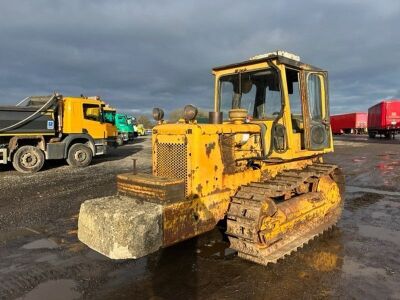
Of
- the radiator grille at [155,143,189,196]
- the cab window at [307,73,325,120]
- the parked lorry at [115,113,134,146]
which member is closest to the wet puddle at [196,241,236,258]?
the radiator grille at [155,143,189,196]

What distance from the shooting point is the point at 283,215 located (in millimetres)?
5391

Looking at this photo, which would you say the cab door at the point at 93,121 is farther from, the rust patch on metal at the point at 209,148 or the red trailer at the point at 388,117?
the red trailer at the point at 388,117

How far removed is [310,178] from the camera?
6.43m

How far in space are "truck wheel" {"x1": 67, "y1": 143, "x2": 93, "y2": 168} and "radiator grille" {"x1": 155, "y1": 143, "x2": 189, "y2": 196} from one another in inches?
444

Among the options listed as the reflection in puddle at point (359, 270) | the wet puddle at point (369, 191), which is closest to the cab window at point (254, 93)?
the reflection in puddle at point (359, 270)

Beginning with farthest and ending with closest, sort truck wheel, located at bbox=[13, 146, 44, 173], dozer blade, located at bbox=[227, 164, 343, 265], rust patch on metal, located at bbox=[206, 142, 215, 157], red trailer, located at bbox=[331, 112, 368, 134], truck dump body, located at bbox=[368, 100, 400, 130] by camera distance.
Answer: red trailer, located at bbox=[331, 112, 368, 134] < truck dump body, located at bbox=[368, 100, 400, 130] < truck wheel, located at bbox=[13, 146, 44, 173] < rust patch on metal, located at bbox=[206, 142, 215, 157] < dozer blade, located at bbox=[227, 164, 343, 265]

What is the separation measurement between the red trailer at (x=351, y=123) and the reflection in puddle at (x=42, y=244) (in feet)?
174

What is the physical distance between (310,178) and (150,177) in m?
2.86

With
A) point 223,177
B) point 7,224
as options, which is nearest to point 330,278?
point 223,177

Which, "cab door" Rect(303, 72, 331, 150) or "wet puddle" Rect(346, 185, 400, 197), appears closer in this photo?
"cab door" Rect(303, 72, 331, 150)

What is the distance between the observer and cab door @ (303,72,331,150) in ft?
21.7

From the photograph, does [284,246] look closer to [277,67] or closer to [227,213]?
[227,213]

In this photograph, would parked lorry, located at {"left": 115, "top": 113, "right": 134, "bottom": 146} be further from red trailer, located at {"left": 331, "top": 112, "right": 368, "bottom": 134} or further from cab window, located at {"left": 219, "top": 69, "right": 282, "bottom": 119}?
red trailer, located at {"left": 331, "top": 112, "right": 368, "bottom": 134}

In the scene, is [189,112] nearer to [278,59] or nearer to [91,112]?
[278,59]
